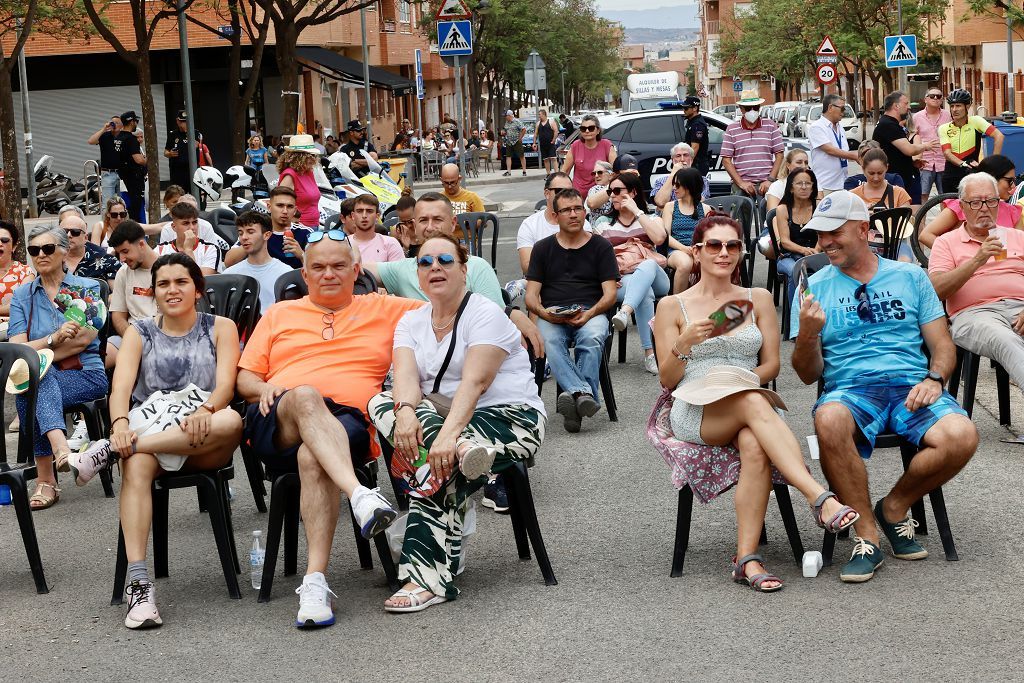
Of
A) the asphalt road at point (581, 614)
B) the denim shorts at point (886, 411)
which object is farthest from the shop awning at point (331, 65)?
the denim shorts at point (886, 411)

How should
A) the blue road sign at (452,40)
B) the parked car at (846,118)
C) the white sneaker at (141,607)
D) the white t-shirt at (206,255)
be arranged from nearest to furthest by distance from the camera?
the white sneaker at (141,607)
the white t-shirt at (206,255)
the blue road sign at (452,40)
the parked car at (846,118)

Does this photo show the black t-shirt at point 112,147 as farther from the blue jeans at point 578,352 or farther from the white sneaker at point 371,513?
the white sneaker at point 371,513

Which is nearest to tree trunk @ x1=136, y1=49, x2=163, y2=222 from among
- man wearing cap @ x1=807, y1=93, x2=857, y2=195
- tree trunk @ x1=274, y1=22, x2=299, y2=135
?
tree trunk @ x1=274, y1=22, x2=299, y2=135

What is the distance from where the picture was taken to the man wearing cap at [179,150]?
24.8 m

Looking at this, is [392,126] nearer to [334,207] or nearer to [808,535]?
[334,207]

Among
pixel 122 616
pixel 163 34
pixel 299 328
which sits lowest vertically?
pixel 122 616

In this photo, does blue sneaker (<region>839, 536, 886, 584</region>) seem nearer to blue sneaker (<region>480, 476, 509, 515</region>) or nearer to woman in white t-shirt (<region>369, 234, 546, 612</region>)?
woman in white t-shirt (<region>369, 234, 546, 612</region>)

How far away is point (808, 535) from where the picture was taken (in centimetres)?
622

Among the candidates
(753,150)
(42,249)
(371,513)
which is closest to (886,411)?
(371,513)

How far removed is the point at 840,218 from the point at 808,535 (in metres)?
1.35

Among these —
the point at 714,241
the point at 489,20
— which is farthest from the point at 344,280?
the point at 489,20

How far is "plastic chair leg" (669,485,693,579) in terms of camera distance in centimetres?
571

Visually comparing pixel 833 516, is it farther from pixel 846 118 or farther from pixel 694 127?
pixel 846 118

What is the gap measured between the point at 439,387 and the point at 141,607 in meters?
1.42
